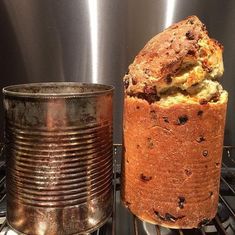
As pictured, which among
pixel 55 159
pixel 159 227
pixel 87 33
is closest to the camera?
pixel 55 159

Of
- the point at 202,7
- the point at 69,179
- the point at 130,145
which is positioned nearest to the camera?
the point at 69,179

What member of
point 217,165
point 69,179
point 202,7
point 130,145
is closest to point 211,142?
point 217,165

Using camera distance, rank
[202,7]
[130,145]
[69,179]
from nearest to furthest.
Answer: [69,179] → [130,145] → [202,7]

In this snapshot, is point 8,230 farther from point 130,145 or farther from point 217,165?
point 217,165

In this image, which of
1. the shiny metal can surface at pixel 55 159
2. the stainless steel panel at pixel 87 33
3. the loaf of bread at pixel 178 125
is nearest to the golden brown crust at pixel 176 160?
the loaf of bread at pixel 178 125

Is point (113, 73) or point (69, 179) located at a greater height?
point (113, 73)

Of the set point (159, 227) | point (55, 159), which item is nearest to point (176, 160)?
point (159, 227)

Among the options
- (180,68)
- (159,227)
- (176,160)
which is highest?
(180,68)

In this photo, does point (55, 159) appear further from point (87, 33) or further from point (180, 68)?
point (87, 33)

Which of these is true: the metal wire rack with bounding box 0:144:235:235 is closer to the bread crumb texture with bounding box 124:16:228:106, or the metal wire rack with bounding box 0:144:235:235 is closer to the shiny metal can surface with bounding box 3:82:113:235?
the shiny metal can surface with bounding box 3:82:113:235
